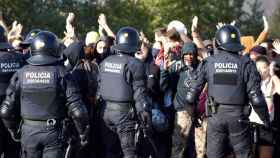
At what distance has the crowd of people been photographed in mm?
8047

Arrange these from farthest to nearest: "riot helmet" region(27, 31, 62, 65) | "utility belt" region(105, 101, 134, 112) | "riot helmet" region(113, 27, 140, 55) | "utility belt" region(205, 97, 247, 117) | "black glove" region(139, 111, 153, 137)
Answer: "riot helmet" region(113, 27, 140, 55)
"utility belt" region(105, 101, 134, 112)
"black glove" region(139, 111, 153, 137)
"utility belt" region(205, 97, 247, 117)
"riot helmet" region(27, 31, 62, 65)

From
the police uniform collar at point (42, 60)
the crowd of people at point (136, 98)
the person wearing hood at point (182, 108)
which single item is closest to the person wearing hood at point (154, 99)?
the crowd of people at point (136, 98)

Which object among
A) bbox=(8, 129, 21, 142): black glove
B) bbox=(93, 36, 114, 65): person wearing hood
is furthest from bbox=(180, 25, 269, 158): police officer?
bbox=(8, 129, 21, 142): black glove

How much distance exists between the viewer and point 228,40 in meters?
9.00

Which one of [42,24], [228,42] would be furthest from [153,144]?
[42,24]

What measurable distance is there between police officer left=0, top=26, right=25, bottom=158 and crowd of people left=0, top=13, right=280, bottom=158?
14 millimetres

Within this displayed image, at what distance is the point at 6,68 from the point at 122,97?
5.48 ft

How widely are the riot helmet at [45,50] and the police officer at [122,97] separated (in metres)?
1.20

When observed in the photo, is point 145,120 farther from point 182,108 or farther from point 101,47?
point 101,47

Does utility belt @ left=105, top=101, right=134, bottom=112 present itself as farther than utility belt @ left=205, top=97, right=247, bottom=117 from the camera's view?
Yes

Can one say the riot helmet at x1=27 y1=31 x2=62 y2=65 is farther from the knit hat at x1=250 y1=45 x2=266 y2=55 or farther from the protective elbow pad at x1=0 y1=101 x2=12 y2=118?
the knit hat at x1=250 y1=45 x2=266 y2=55

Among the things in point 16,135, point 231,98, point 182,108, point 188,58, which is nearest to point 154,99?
point 182,108

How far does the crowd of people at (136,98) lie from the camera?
8.05 m

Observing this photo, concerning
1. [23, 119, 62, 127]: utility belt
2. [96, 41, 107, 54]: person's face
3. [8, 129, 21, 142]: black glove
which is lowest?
[8, 129, 21, 142]: black glove
